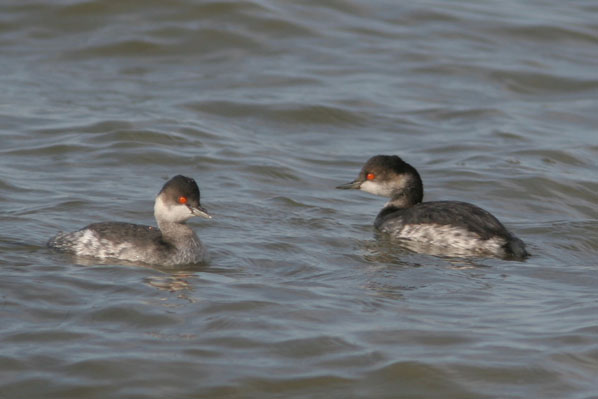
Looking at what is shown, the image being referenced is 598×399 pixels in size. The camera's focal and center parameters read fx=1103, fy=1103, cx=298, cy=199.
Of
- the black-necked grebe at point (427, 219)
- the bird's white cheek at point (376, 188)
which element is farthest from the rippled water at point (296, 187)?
the bird's white cheek at point (376, 188)

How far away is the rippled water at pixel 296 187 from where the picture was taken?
6758 mm

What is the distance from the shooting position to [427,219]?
10.2 meters

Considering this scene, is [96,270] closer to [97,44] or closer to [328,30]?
[97,44]

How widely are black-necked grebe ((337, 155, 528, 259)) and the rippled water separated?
0.35 meters

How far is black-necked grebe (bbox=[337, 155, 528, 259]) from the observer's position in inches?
383

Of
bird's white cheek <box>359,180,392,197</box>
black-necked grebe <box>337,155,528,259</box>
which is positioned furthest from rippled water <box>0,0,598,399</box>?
bird's white cheek <box>359,180,392,197</box>

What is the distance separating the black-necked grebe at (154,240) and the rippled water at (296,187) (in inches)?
7.8

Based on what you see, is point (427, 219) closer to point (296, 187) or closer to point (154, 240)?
point (296, 187)

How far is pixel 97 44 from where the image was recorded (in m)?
16.7

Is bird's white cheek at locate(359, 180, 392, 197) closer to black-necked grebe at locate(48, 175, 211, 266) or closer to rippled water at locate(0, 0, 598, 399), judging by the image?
rippled water at locate(0, 0, 598, 399)

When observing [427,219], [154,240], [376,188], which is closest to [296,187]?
[376,188]

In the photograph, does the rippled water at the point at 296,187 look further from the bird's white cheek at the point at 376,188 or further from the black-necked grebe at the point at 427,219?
the bird's white cheek at the point at 376,188

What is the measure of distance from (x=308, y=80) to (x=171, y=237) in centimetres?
737

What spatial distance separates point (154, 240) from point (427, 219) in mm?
2723
